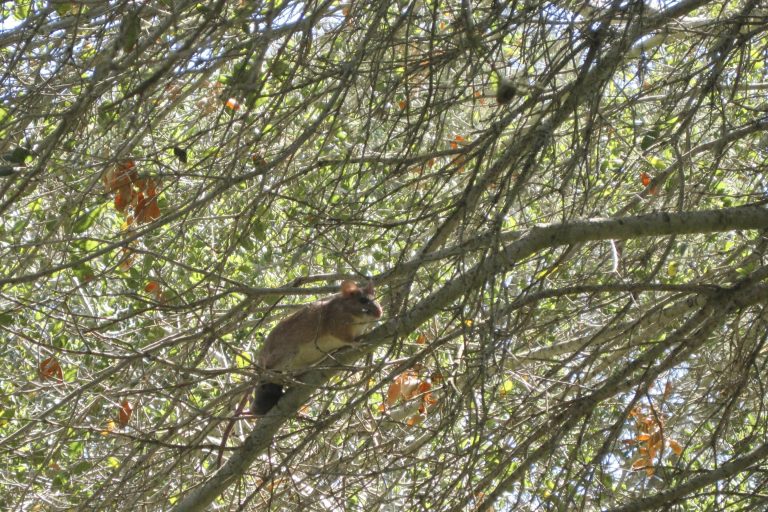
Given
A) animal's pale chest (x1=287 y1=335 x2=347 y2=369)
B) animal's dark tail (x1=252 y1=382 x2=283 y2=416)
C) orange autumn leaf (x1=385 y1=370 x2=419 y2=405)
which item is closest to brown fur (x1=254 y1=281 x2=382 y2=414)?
animal's pale chest (x1=287 y1=335 x2=347 y2=369)

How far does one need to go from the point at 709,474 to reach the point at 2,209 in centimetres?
296

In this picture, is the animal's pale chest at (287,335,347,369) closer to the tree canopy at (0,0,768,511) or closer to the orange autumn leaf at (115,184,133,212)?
the tree canopy at (0,0,768,511)

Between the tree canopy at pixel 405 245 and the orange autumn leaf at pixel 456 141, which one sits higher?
the orange autumn leaf at pixel 456 141

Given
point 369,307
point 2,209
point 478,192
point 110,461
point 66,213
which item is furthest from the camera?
point 110,461

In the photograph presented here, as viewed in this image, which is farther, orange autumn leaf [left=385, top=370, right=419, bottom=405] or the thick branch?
orange autumn leaf [left=385, top=370, right=419, bottom=405]

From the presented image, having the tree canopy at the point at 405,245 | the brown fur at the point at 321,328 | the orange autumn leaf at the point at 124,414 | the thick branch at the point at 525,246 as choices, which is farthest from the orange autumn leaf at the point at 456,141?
the orange autumn leaf at the point at 124,414

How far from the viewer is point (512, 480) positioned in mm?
3684

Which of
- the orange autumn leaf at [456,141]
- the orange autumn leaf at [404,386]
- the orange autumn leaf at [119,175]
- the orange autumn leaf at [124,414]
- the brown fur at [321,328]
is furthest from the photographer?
the brown fur at [321,328]

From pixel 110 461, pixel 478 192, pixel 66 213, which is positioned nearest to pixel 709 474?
pixel 478 192

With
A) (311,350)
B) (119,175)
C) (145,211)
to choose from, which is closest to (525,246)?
(119,175)

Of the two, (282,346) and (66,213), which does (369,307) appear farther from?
(66,213)

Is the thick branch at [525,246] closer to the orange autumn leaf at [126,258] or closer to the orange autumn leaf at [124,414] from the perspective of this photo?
the orange autumn leaf at [126,258]

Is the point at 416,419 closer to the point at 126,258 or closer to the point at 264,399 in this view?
the point at 264,399

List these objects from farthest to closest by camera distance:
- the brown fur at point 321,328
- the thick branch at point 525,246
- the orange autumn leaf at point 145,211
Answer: the brown fur at point 321,328, the orange autumn leaf at point 145,211, the thick branch at point 525,246
